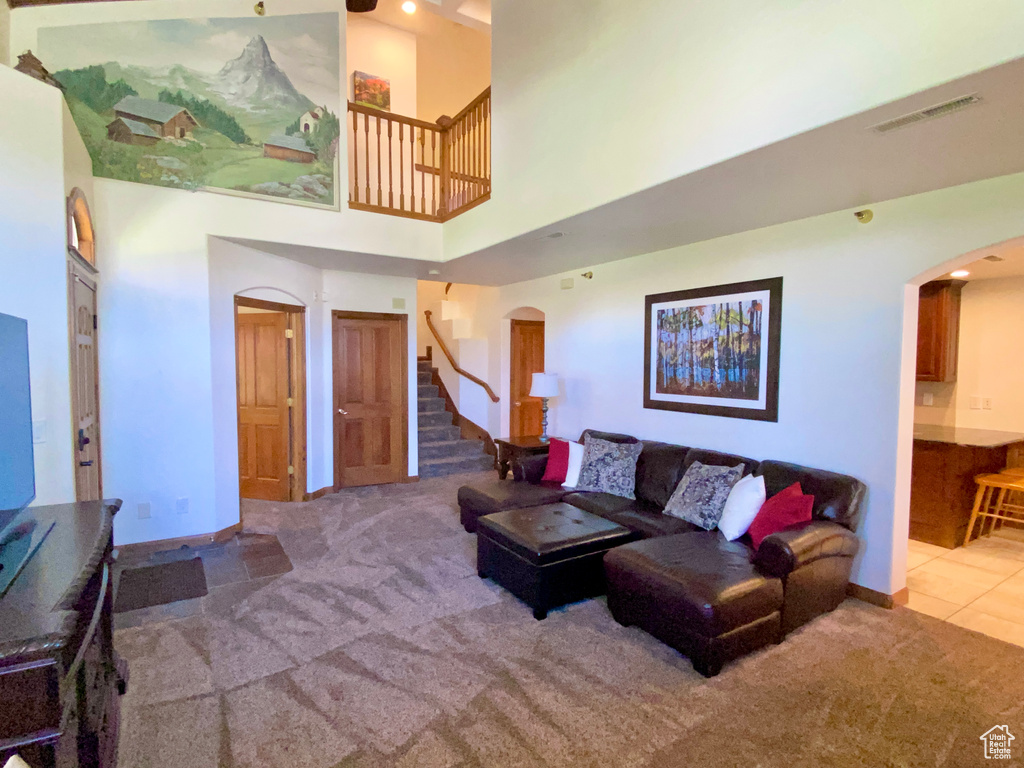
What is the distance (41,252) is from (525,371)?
508 cm

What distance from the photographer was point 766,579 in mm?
2557

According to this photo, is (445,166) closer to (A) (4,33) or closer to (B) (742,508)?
(A) (4,33)

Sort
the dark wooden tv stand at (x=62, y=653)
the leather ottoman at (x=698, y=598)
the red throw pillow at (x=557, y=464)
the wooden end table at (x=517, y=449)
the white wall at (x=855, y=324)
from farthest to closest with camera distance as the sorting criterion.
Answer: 1. the wooden end table at (x=517, y=449)
2. the red throw pillow at (x=557, y=464)
3. the white wall at (x=855, y=324)
4. the leather ottoman at (x=698, y=598)
5. the dark wooden tv stand at (x=62, y=653)

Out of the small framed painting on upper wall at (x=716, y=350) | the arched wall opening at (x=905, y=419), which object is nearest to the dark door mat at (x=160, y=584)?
the small framed painting on upper wall at (x=716, y=350)

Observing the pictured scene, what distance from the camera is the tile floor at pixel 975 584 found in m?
2.90

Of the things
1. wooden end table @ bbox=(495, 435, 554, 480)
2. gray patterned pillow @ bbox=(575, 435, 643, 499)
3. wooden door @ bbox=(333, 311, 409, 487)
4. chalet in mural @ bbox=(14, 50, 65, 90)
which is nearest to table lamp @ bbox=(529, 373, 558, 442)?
wooden end table @ bbox=(495, 435, 554, 480)

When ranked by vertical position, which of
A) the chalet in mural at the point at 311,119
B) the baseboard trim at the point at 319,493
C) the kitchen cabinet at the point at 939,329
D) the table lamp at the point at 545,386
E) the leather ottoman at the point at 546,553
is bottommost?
the baseboard trim at the point at 319,493

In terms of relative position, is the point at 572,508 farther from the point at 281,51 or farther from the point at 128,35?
the point at 128,35

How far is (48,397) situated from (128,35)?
2865 mm

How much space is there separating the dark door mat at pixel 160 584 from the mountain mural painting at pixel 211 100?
116 inches

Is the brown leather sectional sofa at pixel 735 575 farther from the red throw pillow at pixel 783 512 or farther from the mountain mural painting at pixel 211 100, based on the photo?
the mountain mural painting at pixel 211 100

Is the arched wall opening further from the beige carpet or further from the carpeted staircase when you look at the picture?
the carpeted staircase

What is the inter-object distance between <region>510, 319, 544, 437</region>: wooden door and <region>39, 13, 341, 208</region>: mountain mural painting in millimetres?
3118

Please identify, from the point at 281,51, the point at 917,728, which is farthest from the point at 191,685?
the point at 281,51
